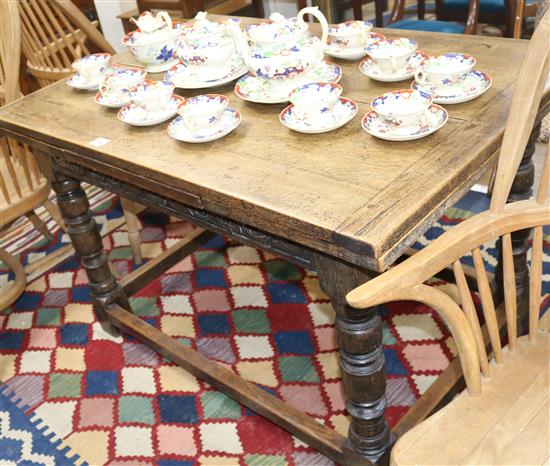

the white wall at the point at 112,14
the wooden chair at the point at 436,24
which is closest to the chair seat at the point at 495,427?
the wooden chair at the point at 436,24

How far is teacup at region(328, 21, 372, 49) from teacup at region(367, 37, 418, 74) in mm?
110

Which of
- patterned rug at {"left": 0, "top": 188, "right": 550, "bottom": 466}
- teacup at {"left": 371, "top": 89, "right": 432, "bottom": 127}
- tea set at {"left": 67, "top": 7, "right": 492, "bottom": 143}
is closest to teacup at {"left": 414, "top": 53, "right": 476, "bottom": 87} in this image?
tea set at {"left": 67, "top": 7, "right": 492, "bottom": 143}

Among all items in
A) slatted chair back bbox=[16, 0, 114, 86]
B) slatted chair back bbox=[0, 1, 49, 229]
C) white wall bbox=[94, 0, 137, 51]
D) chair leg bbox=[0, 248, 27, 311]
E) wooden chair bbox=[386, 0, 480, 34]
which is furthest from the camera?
white wall bbox=[94, 0, 137, 51]

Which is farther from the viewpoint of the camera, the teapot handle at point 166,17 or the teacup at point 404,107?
the teapot handle at point 166,17

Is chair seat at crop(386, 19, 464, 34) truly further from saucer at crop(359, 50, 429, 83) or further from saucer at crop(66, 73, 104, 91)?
saucer at crop(66, 73, 104, 91)

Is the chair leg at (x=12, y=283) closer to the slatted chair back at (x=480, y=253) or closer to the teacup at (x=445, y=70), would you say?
the teacup at (x=445, y=70)

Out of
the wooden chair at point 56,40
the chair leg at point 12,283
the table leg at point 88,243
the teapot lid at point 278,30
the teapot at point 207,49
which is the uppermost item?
the teapot lid at point 278,30

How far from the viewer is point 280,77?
1.41 metres

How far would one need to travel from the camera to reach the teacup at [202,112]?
135 centimetres

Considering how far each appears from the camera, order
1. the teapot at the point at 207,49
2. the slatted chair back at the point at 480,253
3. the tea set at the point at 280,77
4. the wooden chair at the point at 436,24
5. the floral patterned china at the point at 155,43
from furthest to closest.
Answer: the wooden chair at the point at 436,24
the floral patterned china at the point at 155,43
the teapot at the point at 207,49
the tea set at the point at 280,77
the slatted chair back at the point at 480,253

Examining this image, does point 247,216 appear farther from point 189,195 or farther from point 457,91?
point 457,91

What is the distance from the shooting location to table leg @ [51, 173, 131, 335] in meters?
1.86

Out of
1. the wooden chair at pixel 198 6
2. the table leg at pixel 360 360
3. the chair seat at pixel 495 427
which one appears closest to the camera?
the chair seat at pixel 495 427

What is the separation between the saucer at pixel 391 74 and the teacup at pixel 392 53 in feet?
0.04
